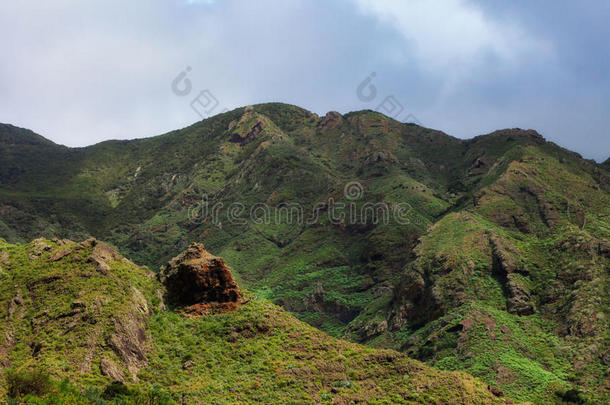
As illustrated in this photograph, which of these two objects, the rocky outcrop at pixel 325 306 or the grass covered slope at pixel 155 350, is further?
the rocky outcrop at pixel 325 306

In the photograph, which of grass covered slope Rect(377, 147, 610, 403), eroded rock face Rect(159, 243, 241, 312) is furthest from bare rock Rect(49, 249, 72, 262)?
grass covered slope Rect(377, 147, 610, 403)

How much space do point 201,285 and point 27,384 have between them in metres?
17.7

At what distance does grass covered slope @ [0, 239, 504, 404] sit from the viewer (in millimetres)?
26969

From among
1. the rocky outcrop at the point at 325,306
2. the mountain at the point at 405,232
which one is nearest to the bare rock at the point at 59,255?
the mountain at the point at 405,232

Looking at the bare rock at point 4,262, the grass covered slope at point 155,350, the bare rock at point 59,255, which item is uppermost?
the bare rock at point 4,262

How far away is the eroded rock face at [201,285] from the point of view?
39000 millimetres

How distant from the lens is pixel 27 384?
2225cm

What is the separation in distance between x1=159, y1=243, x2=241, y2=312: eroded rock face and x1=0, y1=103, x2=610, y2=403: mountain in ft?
105

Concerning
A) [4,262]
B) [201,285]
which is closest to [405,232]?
[201,285]

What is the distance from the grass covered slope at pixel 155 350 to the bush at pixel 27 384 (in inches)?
6.6

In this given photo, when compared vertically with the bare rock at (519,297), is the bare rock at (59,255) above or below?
above

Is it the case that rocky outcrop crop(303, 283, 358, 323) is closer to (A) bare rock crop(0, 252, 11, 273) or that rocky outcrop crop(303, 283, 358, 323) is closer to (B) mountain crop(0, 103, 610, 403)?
(B) mountain crop(0, 103, 610, 403)

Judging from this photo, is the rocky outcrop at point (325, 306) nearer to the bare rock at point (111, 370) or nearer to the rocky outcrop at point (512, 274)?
the rocky outcrop at point (512, 274)

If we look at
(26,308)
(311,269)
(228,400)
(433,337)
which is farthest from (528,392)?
(311,269)
